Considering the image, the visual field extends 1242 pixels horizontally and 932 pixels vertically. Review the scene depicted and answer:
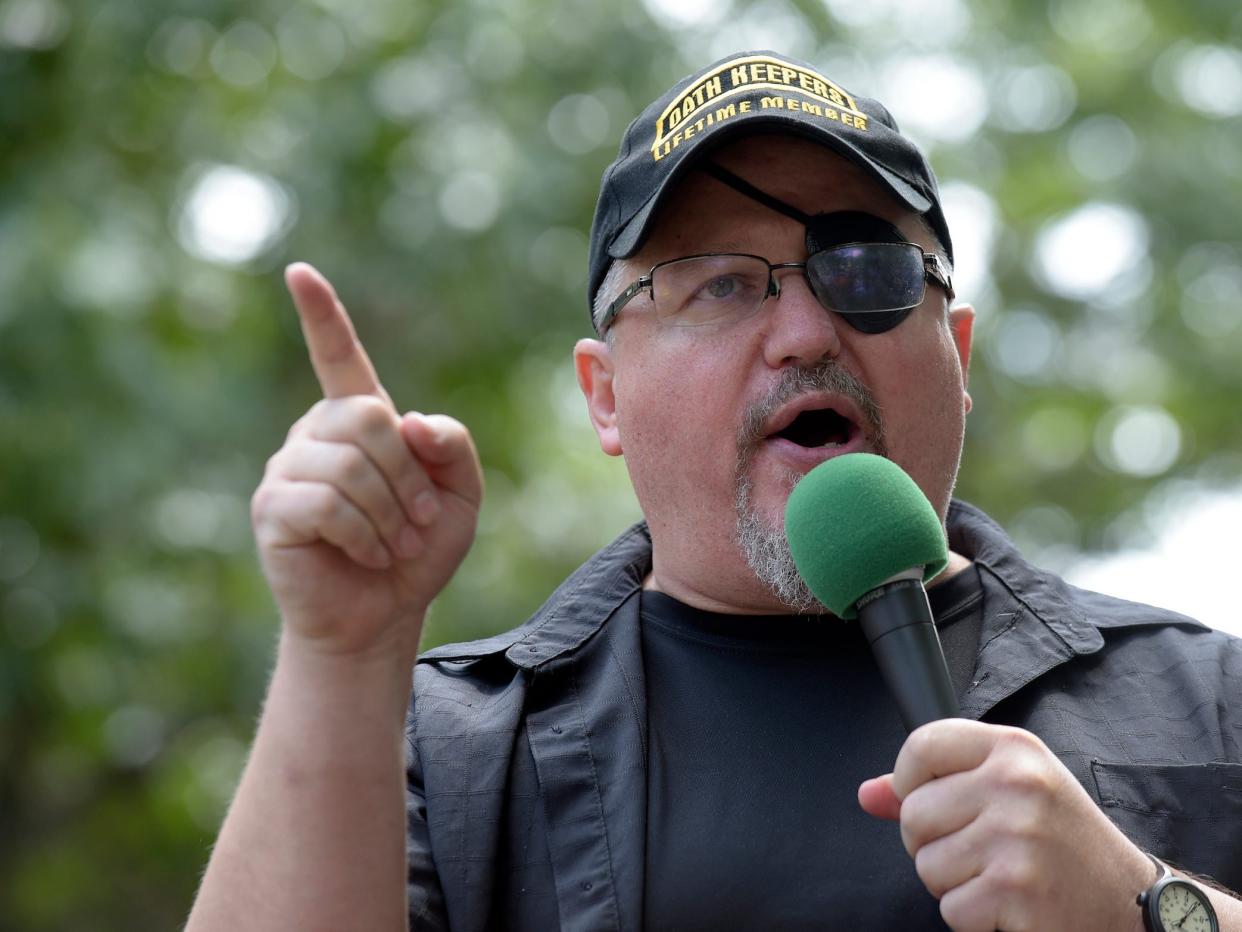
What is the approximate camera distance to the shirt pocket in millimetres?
2451

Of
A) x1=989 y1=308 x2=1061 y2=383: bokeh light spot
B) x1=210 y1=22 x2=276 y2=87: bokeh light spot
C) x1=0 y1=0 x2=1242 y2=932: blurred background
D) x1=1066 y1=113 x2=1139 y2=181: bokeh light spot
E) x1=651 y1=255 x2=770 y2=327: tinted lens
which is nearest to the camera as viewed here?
x1=651 y1=255 x2=770 y2=327: tinted lens

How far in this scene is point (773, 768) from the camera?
2660mm

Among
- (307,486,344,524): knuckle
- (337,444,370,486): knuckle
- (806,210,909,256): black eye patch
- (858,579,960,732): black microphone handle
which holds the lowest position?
(858,579,960,732): black microphone handle

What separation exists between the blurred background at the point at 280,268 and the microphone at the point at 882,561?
3.91 metres

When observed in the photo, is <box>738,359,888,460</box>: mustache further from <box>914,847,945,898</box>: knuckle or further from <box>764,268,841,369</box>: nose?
<box>914,847,945,898</box>: knuckle

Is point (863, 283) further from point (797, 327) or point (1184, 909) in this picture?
point (1184, 909)

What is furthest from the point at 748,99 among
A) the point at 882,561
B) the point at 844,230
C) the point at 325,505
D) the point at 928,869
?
the point at 928,869

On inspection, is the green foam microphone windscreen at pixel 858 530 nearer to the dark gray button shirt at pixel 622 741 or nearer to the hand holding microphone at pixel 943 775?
the hand holding microphone at pixel 943 775

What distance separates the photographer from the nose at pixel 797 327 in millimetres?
2754

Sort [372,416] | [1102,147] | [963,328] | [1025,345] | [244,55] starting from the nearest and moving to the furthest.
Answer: [372,416]
[963,328]
[244,55]
[1102,147]
[1025,345]

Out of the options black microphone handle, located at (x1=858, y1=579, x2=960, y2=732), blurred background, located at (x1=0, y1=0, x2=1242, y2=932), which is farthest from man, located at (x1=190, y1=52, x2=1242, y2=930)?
blurred background, located at (x1=0, y1=0, x2=1242, y2=932)

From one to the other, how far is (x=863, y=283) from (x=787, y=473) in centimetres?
40

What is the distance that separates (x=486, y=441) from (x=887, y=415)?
6.95 m

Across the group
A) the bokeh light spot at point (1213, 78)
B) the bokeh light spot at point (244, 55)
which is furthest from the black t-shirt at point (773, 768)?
the bokeh light spot at point (1213, 78)
